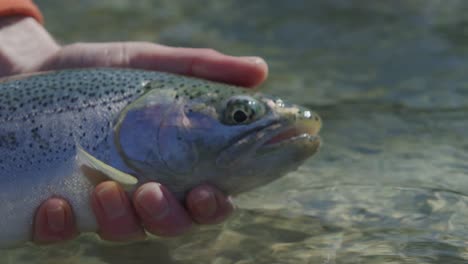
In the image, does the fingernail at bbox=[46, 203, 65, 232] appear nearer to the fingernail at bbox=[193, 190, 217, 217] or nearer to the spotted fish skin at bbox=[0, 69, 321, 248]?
the spotted fish skin at bbox=[0, 69, 321, 248]

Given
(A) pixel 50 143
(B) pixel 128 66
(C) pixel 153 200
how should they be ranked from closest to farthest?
(C) pixel 153 200
(A) pixel 50 143
(B) pixel 128 66

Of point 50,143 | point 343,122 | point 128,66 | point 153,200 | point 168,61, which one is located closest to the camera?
point 153,200

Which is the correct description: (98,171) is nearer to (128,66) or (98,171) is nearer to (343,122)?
(128,66)

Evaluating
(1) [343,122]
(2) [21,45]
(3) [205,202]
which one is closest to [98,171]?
(3) [205,202]

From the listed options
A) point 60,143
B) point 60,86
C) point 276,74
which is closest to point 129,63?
point 60,86

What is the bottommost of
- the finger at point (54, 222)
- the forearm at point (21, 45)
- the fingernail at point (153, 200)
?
the finger at point (54, 222)

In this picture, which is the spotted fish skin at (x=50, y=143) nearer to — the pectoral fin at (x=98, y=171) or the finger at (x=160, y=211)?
the pectoral fin at (x=98, y=171)

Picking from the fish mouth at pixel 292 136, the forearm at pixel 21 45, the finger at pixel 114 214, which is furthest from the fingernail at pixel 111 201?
the forearm at pixel 21 45
